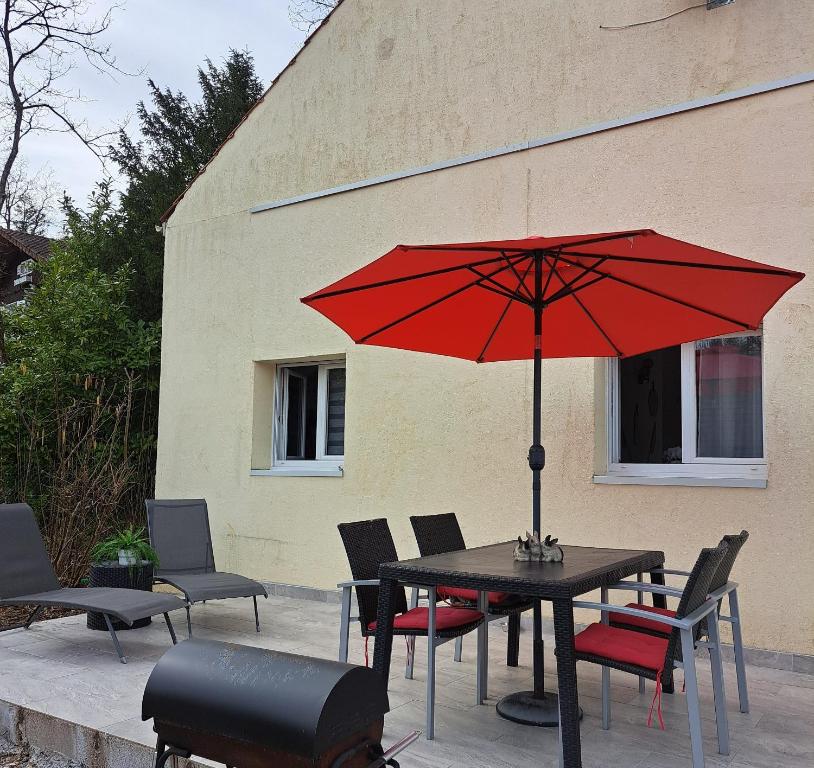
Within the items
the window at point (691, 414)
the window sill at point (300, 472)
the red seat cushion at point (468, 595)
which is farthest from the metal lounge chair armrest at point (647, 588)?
the window sill at point (300, 472)

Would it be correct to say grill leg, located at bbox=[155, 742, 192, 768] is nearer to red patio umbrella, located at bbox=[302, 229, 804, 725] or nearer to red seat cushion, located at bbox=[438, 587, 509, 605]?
red patio umbrella, located at bbox=[302, 229, 804, 725]

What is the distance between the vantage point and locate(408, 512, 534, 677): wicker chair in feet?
15.1

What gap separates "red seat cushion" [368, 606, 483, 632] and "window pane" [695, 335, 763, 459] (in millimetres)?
2370

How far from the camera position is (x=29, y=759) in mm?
3797

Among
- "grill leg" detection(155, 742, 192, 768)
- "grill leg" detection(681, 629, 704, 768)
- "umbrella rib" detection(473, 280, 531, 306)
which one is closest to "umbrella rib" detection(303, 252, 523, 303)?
"umbrella rib" detection(473, 280, 531, 306)

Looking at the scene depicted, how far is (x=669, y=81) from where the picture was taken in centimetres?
563

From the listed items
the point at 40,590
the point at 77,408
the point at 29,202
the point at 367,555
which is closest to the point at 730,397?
the point at 367,555

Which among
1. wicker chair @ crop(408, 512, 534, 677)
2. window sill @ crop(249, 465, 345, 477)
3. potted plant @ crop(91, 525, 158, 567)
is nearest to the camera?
wicker chair @ crop(408, 512, 534, 677)

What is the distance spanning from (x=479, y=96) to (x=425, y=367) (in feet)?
7.56

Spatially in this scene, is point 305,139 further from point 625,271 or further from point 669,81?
point 625,271

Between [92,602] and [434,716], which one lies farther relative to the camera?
[92,602]

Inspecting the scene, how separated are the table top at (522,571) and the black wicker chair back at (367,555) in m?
0.38

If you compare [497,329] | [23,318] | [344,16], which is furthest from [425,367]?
[23,318]

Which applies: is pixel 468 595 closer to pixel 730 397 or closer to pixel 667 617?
pixel 667 617
